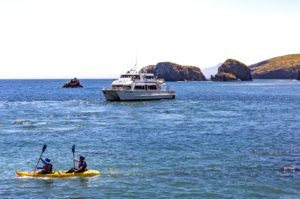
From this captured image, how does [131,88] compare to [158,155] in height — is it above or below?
above

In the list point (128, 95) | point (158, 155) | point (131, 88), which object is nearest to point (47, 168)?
point (158, 155)

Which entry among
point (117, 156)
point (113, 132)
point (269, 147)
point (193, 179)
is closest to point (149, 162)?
point (117, 156)

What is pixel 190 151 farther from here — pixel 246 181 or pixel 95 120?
pixel 95 120

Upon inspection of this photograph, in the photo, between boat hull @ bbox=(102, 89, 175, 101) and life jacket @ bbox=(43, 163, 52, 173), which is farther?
boat hull @ bbox=(102, 89, 175, 101)

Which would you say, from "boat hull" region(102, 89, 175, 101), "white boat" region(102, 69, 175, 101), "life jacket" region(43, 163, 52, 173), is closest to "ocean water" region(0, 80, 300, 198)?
"life jacket" region(43, 163, 52, 173)

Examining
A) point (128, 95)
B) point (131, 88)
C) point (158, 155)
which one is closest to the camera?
point (158, 155)

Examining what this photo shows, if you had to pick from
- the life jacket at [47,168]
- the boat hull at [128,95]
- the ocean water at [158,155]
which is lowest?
the ocean water at [158,155]

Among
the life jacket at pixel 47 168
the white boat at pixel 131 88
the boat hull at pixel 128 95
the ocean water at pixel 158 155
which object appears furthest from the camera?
the white boat at pixel 131 88

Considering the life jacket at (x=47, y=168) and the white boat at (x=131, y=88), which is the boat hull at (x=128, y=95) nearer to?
the white boat at (x=131, y=88)

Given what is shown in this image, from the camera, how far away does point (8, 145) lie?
1657 inches

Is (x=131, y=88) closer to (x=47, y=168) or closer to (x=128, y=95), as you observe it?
(x=128, y=95)

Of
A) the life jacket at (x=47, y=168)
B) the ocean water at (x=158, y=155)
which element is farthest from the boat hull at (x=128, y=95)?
the life jacket at (x=47, y=168)

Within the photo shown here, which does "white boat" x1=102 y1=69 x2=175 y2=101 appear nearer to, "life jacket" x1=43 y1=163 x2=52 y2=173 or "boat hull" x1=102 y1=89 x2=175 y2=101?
"boat hull" x1=102 y1=89 x2=175 y2=101

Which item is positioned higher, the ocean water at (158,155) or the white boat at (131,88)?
the white boat at (131,88)
